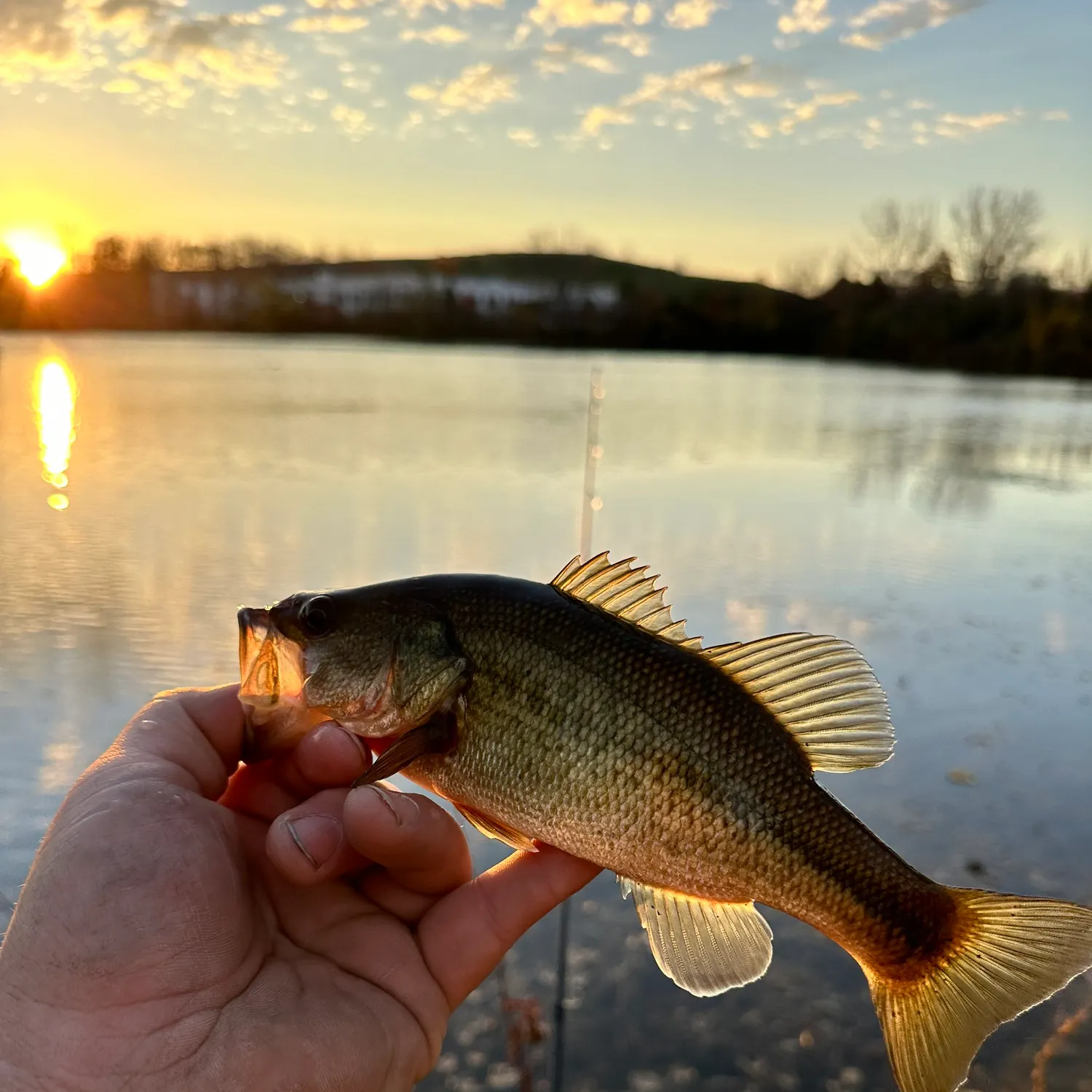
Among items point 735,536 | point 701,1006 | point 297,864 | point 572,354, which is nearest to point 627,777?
point 297,864

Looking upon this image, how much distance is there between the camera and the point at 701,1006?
13.7 ft

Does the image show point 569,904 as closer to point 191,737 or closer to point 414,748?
point 414,748

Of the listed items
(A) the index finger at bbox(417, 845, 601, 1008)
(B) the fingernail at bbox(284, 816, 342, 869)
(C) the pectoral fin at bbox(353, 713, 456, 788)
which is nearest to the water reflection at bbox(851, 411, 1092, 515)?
(A) the index finger at bbox(417, 845, 601, 1008)

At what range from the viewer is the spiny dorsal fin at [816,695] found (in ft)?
8.32

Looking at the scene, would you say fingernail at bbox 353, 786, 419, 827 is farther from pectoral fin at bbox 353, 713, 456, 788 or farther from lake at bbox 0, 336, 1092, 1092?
lake at bbox 0, 336, 1092, 1092

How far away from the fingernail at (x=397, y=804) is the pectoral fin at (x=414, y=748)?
0.13ft

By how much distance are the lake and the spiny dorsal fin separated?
201 centimetres

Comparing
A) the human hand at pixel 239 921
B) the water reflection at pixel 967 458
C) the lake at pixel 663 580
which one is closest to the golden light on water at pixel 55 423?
the lake at pixel 663 580

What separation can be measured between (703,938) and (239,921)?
3.96 feet

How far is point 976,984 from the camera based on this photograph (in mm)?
2342

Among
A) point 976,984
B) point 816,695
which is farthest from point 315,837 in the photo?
point 976,984

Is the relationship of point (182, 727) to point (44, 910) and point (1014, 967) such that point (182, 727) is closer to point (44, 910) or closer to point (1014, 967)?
point (44, 910)

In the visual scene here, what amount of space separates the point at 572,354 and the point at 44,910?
233 feet

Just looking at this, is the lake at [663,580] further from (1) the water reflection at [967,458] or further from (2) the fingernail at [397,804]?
(2) the fingernail at [397,804]
